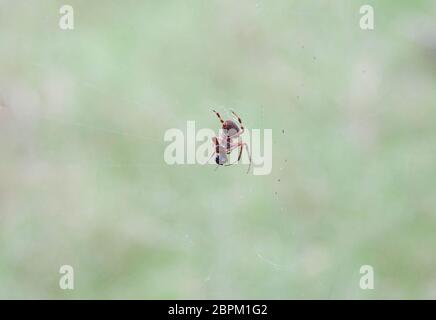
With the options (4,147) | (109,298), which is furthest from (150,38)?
(109,298)

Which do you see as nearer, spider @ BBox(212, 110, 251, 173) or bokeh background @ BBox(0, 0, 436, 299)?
spider @ BBox(212, 110, 251, 173)

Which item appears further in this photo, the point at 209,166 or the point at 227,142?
the point at 209,166

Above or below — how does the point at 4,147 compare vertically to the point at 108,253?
above

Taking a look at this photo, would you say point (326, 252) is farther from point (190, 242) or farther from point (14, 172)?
point (14, 172)

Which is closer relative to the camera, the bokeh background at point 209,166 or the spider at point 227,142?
the spider at point 227,142

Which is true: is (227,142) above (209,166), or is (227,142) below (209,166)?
above
